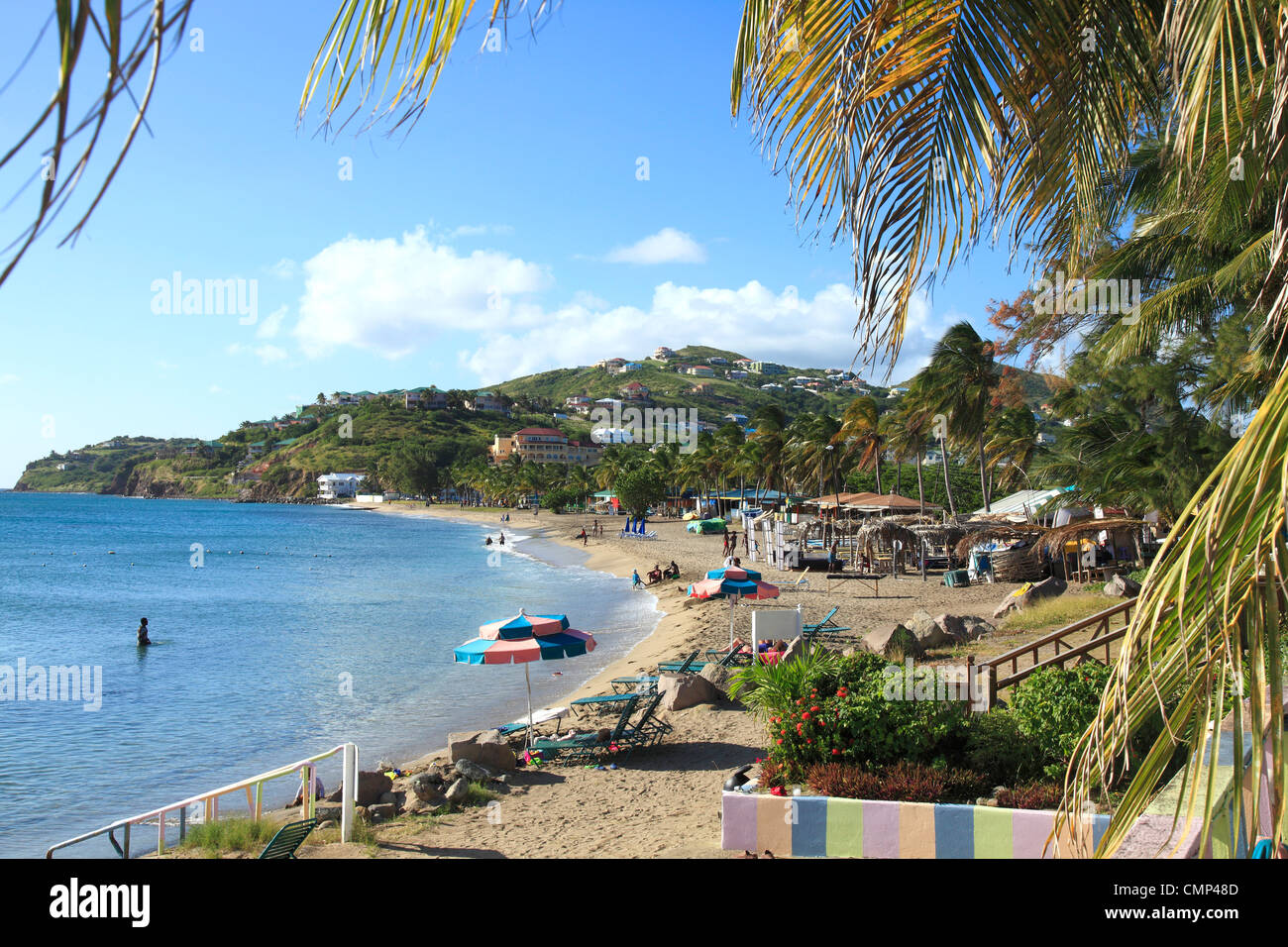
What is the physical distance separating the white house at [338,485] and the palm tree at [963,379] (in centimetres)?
12337

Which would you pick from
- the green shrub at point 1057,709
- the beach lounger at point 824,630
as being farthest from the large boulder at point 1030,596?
the green shrub at point 1057,709

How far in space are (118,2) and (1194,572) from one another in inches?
67.4

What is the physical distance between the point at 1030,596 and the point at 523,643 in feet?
38.8

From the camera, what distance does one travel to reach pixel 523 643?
11.2m

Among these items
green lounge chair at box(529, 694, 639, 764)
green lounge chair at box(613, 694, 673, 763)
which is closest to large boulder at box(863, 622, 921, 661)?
green lounge chair at box(613, 694, 673, 763)

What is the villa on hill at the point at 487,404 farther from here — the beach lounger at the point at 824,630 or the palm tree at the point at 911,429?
the beach lounger at the point at 824,630

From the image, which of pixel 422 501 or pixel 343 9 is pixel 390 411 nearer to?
pixel 422 501

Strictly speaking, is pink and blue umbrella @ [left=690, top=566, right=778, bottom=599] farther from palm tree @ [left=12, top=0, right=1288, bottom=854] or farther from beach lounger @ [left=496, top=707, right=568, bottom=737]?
palm tree @ [left=12, top=0, right=1288, bottom=854]

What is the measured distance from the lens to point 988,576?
84.3ft

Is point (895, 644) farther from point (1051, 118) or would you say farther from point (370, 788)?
point (1051, 118)

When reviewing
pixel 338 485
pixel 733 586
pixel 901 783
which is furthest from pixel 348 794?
pixel 338 485

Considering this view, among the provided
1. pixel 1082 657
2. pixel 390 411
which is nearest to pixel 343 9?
pixel 1082 657

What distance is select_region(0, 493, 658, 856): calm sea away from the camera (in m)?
12.6
